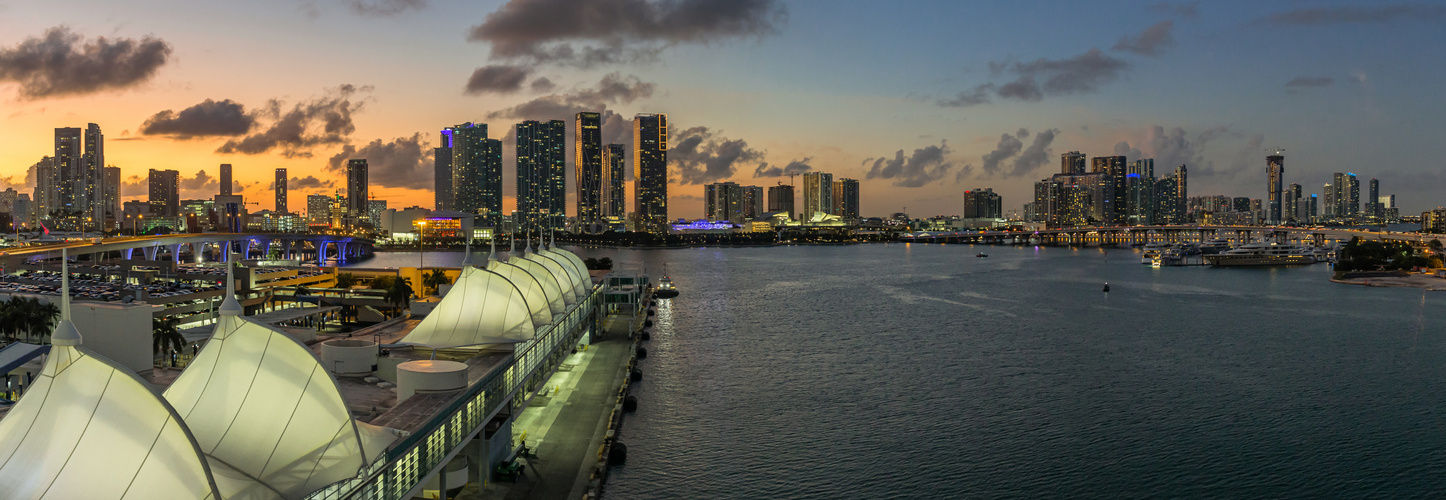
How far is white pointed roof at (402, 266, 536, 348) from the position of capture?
24469mm

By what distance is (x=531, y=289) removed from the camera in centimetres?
3064

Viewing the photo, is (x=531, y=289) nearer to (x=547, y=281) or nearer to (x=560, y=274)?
(x=547, y=281)

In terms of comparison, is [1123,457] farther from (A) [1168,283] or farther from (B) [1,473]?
(A) [1168,283]

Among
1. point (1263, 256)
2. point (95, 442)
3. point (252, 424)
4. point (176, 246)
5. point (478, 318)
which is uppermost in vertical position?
point (176, 246)

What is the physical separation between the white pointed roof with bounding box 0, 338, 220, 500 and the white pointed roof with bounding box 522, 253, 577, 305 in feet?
94.9

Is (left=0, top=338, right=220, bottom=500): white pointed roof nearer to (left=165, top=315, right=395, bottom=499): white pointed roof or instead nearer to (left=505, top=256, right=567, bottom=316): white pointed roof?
(left=165, top=315, right=395, bottom=499): white pointed roof

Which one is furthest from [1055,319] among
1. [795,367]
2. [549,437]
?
[549,437]

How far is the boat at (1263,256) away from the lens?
399 feet

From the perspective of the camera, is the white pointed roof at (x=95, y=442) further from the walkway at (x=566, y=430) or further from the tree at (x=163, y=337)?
the tree at (x=163, y=337)

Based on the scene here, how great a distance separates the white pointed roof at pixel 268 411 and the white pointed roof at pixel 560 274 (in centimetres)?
2614

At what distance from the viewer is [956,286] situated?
85312 mm

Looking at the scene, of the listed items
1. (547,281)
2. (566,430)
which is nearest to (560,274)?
(547,281)

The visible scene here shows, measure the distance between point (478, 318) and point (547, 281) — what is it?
39.1 ft

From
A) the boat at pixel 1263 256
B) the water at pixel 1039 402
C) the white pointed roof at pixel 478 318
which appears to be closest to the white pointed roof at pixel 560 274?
the water at pixel 1039 402
